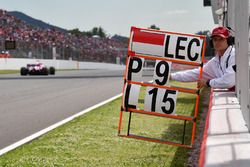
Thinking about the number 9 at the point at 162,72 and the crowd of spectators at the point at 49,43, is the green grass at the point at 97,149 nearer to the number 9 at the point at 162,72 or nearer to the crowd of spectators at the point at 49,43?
the number 9 at the point at 162,72

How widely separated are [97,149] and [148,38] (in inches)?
63.8

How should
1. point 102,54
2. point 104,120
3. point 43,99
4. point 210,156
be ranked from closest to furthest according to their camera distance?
point 210,156, point 104,120, point 43,99, point 102,54

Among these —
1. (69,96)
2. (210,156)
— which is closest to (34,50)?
(69,96)

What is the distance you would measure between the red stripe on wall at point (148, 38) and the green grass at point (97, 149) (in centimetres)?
139

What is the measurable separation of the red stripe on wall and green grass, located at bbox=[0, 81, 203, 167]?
1.39 meters

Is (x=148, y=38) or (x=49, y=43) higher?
(x=49, y=43)

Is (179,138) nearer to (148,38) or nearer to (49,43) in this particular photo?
(148,38)

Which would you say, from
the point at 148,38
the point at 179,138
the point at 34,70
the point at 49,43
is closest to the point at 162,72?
the point at 148,38

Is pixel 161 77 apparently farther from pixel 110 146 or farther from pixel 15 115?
pixel 15 115

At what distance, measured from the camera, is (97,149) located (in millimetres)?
5789

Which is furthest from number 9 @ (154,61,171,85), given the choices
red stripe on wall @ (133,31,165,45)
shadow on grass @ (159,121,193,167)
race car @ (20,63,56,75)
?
race car @ (20,63,56,75)

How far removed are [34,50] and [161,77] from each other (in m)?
41.0

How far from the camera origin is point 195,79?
5.82 meters

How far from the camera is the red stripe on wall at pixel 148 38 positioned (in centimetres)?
519
